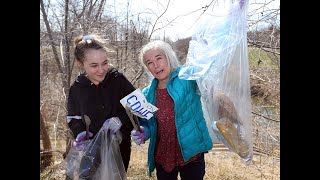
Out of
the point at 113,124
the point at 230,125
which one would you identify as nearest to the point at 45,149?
the point at 113,124

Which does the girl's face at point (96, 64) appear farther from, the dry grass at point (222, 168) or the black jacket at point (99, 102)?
the dry grass at point (222, 168)

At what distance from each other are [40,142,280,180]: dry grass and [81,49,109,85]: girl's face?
5.60 ft

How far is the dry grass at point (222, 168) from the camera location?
140 inches

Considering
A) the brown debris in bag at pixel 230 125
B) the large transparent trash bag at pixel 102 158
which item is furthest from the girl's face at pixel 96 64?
the brown debris in bag at pixel 230 125

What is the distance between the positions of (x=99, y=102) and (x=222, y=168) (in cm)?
211

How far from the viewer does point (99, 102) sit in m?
2.11

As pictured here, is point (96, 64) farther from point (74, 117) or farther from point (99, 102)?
point (74, 117)

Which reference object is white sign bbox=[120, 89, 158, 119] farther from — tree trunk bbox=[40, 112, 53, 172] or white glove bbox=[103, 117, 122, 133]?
tree trunk bbox=[40, 112, 53, 172]

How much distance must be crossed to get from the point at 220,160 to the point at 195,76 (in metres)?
2.14

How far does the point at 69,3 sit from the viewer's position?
3.62 meters

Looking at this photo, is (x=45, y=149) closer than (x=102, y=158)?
No

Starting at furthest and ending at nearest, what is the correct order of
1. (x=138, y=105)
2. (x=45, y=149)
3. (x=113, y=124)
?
(x=45, y=149), (x=113, y=124), (x=138, y=105)

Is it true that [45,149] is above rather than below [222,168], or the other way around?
above

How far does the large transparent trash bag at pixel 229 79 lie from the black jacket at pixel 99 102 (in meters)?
0.38
